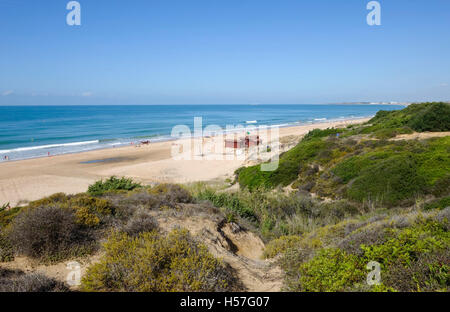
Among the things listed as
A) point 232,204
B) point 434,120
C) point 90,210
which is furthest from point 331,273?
point 434,120

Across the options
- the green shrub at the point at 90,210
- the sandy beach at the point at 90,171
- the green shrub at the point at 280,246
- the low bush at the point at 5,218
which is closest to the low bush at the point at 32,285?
the green shrub at the point at 90,210

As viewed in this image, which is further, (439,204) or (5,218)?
(439,204)

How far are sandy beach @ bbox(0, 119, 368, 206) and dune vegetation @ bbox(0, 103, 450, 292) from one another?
857 cm

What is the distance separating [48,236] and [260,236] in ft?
16.2

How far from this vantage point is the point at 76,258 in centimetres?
452

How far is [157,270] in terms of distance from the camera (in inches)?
140

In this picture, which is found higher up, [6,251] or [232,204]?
[6,251]

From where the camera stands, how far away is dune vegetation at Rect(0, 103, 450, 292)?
3426mm

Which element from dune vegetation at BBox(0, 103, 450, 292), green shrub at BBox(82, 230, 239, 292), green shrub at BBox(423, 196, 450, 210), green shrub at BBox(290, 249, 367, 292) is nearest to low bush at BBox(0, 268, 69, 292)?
dune vegetation at BBox(0, 103, 450, 292)

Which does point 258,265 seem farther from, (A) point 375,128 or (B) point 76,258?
(A) point 375,128

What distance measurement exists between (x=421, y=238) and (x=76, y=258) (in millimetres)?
5459

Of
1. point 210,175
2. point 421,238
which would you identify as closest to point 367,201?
point 421,238

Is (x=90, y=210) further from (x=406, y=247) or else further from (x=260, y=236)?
(x=406, y=247)

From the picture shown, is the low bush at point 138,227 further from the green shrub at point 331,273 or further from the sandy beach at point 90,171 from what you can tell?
the sandy beach at point 90,171
